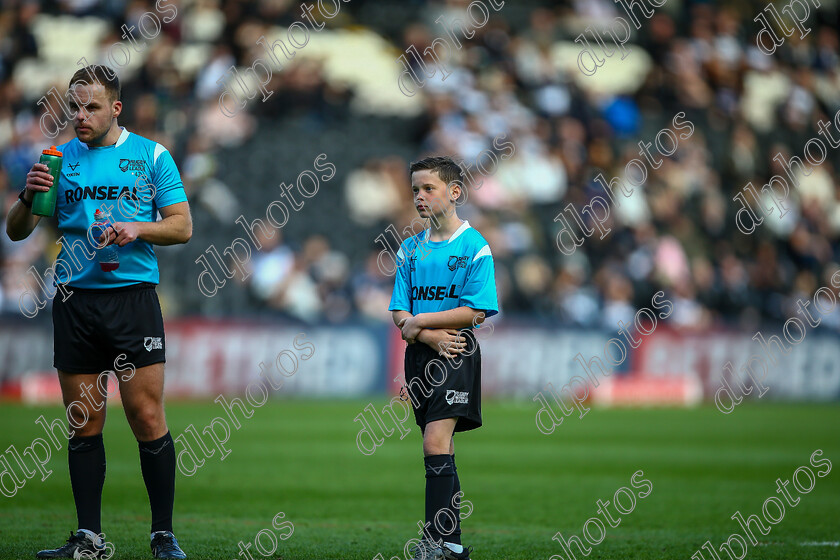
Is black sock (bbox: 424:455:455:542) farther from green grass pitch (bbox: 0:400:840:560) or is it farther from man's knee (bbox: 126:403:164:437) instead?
man's knee (bbox: 126:403:164:437)

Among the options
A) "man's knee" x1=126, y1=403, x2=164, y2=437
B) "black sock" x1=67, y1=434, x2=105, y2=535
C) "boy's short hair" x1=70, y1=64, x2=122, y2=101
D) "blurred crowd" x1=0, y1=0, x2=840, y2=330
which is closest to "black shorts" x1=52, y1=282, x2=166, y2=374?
"man's knee" x1=126, y1=403, x2=164, y2=437

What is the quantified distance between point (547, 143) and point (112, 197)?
19198mm

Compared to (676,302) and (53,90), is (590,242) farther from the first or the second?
(53,90)

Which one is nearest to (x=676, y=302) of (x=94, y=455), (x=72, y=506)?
(x=72, y=506)

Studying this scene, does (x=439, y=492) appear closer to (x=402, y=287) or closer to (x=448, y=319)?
(x=448, y=319)

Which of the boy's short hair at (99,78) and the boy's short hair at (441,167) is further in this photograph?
the boy's short hair at (441,167)

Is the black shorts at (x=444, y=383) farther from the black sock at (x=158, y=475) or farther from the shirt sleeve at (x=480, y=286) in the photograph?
the black sock at (x=158, y=475)

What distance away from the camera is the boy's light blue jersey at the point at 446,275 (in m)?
5.59

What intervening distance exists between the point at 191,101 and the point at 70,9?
3.95 meters

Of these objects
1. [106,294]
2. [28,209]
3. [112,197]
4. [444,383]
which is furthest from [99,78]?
[444,383]

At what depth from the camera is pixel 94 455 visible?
5.60m

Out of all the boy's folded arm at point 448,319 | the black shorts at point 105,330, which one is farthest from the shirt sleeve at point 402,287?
the black shorts at point 105,330

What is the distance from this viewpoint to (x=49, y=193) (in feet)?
17.8

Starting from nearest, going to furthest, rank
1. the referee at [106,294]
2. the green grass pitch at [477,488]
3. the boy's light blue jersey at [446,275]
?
1. the referee at [106,294]
2. the boy's light blue jersey at [446,275]
3. the green grass pitch at [477,488]
